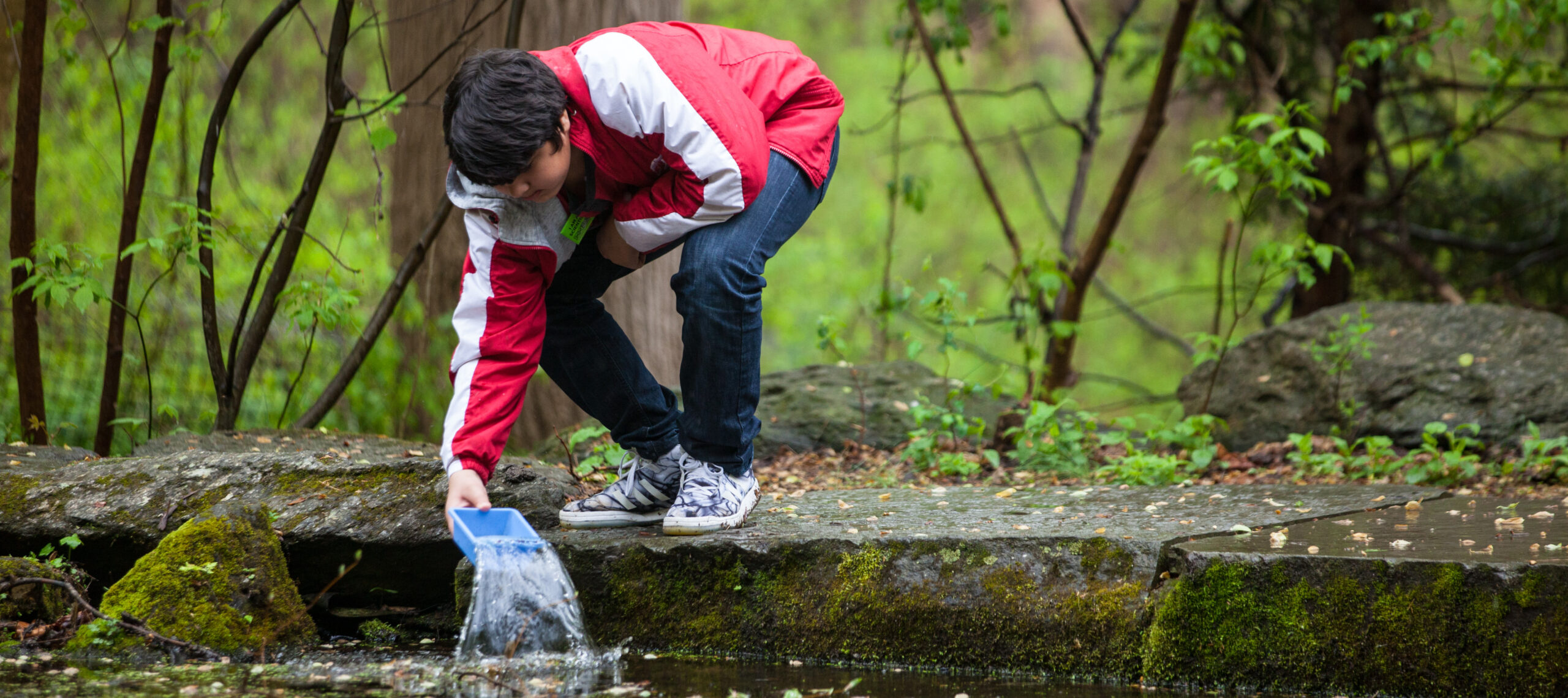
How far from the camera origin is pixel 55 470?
2.75 meters

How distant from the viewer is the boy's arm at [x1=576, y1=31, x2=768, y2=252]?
6.98 feet

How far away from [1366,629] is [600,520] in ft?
5.38

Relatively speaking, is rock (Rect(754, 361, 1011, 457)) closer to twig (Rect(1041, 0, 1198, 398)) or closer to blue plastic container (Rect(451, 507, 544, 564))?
twig (Rect(1041, 0, 1198, 398))

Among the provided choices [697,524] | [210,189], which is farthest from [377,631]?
[210,189]

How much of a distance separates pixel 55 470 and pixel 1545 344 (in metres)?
5.21

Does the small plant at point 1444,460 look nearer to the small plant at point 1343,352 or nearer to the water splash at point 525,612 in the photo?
the small plant at point 1343,352

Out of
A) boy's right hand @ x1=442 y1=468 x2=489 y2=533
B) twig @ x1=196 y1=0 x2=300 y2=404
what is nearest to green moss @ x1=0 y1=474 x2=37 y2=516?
twig @ x1=196 y1=0 x2=300 y2=404

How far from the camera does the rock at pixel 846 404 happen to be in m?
4.67

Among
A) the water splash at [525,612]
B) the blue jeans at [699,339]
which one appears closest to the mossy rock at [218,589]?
the water splash at [525,612]

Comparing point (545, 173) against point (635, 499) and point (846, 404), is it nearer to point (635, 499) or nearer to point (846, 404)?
point (635, 499)

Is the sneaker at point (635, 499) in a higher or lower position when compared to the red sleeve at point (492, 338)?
lower

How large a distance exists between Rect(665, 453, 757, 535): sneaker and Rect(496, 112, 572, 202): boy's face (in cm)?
75

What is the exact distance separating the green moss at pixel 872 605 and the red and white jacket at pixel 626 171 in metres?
0.44

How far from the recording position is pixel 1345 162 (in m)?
6.10
